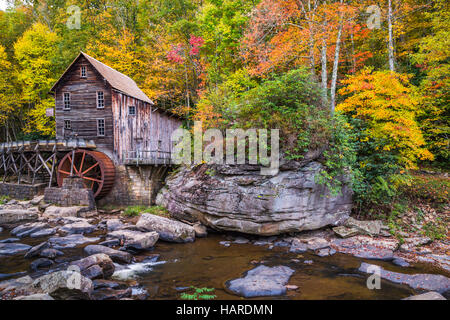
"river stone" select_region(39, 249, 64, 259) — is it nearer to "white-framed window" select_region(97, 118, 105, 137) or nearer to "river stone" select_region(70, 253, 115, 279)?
"river stone" select_region(70, 253, 115, 279)

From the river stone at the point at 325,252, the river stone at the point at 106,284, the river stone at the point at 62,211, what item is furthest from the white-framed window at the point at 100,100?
the river stone at the point at 325,252

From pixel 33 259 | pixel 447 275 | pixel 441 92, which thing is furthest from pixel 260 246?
pixel 441 92

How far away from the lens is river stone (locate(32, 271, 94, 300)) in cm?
442

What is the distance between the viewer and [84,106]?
1596 centimetres

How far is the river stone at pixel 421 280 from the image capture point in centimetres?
502

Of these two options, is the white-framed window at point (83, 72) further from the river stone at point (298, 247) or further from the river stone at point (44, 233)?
the river stone at point (298, 247)

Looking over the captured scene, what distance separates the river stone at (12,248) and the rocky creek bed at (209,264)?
30mm

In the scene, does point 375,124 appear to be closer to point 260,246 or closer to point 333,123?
point 333,123

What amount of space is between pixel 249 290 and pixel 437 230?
672 cm

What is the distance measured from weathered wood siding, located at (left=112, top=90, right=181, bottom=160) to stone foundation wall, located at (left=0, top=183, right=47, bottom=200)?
5.58 m

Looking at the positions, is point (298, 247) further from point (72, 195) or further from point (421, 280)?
point (72, 195)

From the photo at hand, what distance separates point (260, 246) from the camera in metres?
8.08

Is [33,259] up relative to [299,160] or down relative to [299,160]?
down

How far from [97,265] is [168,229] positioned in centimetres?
317
